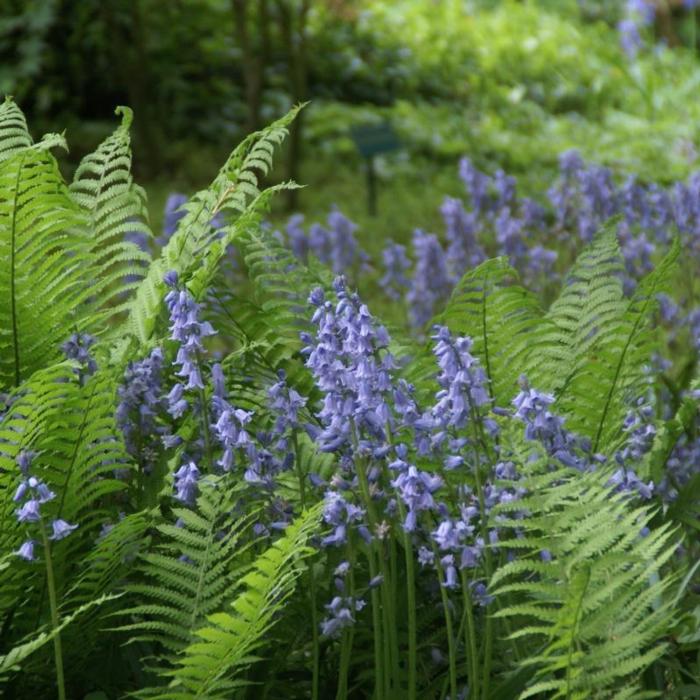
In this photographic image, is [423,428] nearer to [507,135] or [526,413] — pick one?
[526,413]

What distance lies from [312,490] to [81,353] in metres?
0.45

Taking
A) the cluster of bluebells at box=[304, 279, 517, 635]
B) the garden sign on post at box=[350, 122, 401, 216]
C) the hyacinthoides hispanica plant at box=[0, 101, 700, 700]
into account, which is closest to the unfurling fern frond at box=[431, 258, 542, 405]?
the hyacinthoides hispanica plant at box=[0, 101, 700, 700]

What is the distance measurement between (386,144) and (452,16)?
5.27m

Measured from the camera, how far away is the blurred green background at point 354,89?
880 centimetres

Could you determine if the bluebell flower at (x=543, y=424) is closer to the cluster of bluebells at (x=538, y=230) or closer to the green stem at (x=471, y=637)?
the green stem at (x=471, y=637)

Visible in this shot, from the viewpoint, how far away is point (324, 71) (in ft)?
36.1

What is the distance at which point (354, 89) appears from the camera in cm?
1111

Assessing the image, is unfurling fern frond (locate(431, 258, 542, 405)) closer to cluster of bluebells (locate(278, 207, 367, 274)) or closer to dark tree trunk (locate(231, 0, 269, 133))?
cluster of bluebells (locate(278, 207, 367, 274))

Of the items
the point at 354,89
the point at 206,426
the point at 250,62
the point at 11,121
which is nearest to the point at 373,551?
the point at 206,426

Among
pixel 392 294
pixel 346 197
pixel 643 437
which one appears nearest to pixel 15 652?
pixel 643 437

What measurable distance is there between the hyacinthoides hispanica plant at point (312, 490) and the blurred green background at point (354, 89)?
5207 mm

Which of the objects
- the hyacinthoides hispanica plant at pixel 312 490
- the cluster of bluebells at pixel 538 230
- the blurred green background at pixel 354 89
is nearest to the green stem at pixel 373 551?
the hyacinthoides hispanica plant at pixel 312 490

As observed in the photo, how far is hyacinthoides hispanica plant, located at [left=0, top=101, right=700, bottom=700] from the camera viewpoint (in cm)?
176

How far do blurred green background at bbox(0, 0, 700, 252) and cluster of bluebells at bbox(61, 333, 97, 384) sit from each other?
211 inches
